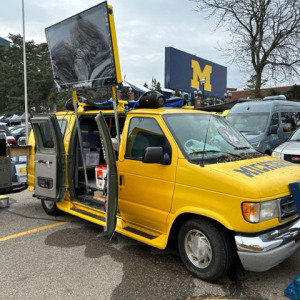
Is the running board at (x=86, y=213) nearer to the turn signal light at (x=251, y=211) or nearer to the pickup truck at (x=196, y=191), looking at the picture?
the pickup truck at (x=196, y=191)

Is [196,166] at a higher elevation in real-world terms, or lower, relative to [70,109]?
lower

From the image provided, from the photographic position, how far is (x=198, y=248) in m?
3.45

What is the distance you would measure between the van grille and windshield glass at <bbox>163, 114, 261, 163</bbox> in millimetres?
750

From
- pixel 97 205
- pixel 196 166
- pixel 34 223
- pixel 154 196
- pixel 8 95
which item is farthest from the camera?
pixel 8 95

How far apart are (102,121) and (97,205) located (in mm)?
1862

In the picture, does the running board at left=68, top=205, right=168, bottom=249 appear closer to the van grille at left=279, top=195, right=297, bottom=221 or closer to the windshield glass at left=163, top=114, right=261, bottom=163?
the windshield glass at left=163, top=114, right=261, bottom=163

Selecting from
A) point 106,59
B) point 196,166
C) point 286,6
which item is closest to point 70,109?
point 106,59

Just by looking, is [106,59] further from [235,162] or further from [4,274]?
[4,274]

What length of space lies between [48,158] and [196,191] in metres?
2.84

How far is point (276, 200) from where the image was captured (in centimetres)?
319

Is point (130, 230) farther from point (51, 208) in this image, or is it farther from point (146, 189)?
point (51, 208)

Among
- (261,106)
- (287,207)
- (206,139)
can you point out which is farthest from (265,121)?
(287,207)

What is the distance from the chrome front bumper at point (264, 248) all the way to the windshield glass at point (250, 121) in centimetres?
718

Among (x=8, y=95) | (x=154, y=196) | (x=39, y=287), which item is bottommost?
(x=39, y=287)
